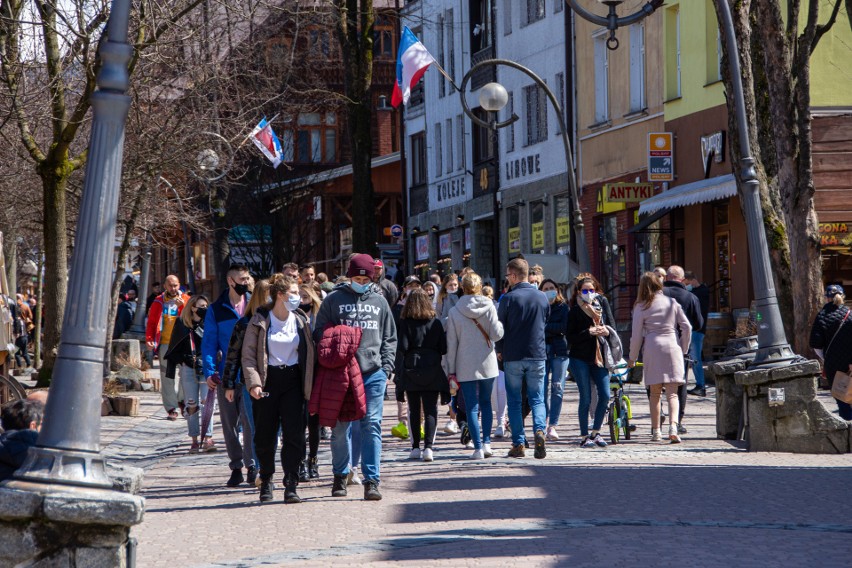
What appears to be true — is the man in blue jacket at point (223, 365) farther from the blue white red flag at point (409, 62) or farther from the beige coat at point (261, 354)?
the blue white red flag at point (409, 62)

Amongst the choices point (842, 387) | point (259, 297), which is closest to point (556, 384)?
point (842, 387)

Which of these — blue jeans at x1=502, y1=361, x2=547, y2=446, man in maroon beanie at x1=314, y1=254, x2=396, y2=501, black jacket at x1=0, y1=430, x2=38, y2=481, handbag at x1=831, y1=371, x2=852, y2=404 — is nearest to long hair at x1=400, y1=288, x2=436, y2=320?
blue jeans at x1=502, y1=361, x2=547, y2=446

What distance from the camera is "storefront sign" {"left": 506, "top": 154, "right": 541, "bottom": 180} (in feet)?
139

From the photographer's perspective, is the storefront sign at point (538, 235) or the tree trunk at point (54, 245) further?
the storefront sign at point (538, 235)

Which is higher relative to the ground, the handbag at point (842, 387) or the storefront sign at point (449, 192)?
the storefront sign at point (449, 192)

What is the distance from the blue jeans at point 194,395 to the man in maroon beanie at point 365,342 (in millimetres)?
4770

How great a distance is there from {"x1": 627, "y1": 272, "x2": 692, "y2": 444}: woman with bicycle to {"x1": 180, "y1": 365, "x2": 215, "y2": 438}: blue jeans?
454cm

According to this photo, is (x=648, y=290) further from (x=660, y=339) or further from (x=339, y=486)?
(x=339, y=486)

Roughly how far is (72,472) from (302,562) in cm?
202

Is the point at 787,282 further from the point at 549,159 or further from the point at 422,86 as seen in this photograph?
the point at 422,86

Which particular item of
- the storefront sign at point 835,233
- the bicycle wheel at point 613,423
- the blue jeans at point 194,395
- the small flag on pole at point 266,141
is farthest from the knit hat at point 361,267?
the small flag on pole at point 266,141

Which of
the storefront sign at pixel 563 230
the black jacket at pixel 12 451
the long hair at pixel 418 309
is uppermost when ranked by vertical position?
the storefront sign at pixel 563 230

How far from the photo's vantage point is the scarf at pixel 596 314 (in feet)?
52.9

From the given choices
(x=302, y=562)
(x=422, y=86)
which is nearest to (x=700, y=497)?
(x=302, y=562)
